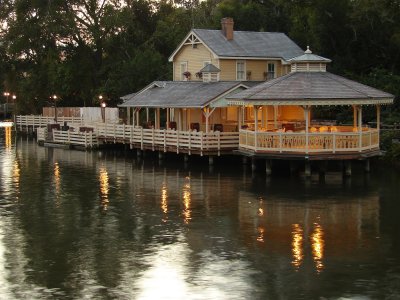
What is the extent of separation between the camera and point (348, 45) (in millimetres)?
55969

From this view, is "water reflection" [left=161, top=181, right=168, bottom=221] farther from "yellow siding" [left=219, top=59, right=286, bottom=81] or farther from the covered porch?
"yellow siding" [left=219, top=59, right=286, bottom=81]

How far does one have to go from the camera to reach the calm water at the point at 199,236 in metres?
16.2

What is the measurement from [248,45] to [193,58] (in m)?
4.24

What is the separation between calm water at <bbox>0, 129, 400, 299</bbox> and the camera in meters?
16.2

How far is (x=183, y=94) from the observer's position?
4516 cm

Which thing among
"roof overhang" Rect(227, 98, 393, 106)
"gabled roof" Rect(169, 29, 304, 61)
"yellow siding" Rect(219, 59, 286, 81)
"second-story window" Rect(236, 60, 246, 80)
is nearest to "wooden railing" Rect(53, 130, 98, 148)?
"gabled roof" Rect(169, 29, 304, 61)

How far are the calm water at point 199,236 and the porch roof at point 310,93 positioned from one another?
3836 millimetres

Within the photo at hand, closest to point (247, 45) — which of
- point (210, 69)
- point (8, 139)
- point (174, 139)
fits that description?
point (210, 69)

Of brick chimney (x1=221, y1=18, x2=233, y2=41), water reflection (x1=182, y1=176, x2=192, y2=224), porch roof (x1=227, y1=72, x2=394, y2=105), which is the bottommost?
→ water reflection (x1=182, y1=176, x2=192, y2=224)

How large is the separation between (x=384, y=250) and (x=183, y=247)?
564 cm

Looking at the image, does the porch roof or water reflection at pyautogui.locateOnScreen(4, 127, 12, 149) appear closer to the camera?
the porch roof

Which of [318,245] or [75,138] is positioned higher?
[75,138]

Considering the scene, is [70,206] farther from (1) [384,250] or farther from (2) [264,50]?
(2) [264,50]

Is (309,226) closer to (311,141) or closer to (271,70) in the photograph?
(311,141)
